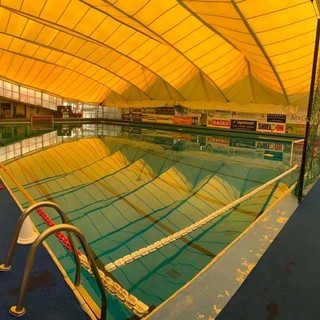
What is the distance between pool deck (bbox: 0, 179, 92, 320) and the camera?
2.65 meters

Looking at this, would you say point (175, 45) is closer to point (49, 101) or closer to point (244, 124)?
point (244, 124)

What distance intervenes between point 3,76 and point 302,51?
34561 mm

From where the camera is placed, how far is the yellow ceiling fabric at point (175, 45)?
51.1 ft

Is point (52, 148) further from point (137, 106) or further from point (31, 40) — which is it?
point (137, 106)

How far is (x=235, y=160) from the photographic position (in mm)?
15281

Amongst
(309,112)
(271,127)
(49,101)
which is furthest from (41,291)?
(49,101)

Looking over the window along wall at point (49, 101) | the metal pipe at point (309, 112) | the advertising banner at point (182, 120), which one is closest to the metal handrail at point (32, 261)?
the metal pipe at point (309, 112)

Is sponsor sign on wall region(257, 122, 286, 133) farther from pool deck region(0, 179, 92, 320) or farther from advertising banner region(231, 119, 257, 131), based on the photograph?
pool deck region(0, 179, 92, 320)

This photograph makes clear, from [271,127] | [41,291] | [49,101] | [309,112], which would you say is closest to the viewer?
[41,291]

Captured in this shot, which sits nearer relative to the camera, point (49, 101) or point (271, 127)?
point (271, 127)

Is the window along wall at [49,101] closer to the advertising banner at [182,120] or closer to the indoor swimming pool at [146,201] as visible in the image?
the advertising banner at [182,120]

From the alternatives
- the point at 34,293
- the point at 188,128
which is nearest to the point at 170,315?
the point at 34,293

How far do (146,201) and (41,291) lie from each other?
5.67m

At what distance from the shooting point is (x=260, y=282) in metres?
3.26
